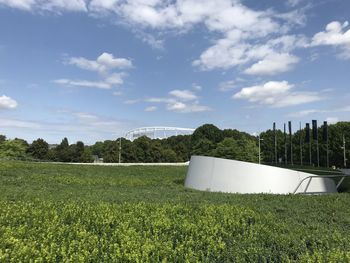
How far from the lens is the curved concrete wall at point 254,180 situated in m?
16.1

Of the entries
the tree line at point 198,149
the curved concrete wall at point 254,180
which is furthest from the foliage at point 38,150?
the curved concrete wall at point 254,180

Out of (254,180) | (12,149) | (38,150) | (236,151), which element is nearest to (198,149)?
(236,151)

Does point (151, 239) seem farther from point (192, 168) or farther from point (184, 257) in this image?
point (192, 168)

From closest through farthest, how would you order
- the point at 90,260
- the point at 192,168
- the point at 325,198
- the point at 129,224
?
1. the point at 90,260
2. the point at 129,224
3. the point at 325,198
4. the point at 192,168

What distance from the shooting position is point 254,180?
16219 mm

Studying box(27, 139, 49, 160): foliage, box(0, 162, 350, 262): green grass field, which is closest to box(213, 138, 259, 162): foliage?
box(27, 139, 49, 160): foliage

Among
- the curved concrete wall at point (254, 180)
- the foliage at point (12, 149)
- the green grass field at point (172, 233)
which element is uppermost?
the foliage at point (12, 149)

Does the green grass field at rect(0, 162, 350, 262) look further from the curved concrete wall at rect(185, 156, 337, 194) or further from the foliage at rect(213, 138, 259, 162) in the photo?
the foliage at rect(213, 138, 259, 162)

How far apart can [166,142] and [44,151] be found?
38.9m

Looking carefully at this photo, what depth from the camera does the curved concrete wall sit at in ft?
52.9

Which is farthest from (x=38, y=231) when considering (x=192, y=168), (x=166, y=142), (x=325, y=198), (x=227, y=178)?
(x=166, y=142)

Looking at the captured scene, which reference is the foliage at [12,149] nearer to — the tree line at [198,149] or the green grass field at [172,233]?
the tree line at [198,149]

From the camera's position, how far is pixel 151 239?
21.4 feet

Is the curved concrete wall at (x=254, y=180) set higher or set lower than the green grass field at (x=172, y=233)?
higher
